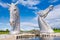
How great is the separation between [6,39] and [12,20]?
7.04 meters

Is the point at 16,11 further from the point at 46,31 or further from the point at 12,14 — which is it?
the point at 46,31

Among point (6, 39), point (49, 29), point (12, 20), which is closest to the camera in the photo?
point (6, 39)

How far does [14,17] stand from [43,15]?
11227 mm

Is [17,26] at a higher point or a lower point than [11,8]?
lower

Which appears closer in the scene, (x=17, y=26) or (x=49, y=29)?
(x=17, y=26)

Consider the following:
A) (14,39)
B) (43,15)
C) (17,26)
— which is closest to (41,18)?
(43,15)

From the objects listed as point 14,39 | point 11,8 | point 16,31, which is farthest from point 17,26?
point 14,39

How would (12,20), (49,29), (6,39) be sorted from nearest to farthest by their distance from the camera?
1. (6,39)
2. (12,20)
3. (49,29)

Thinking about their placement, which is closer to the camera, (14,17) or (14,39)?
(14,39)

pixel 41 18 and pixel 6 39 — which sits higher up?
pixel 41 18

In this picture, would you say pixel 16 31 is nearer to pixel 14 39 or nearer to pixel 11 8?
pixel 11 8

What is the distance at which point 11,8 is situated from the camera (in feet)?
120

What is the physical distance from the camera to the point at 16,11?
120 ft

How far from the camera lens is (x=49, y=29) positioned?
1812 inches
